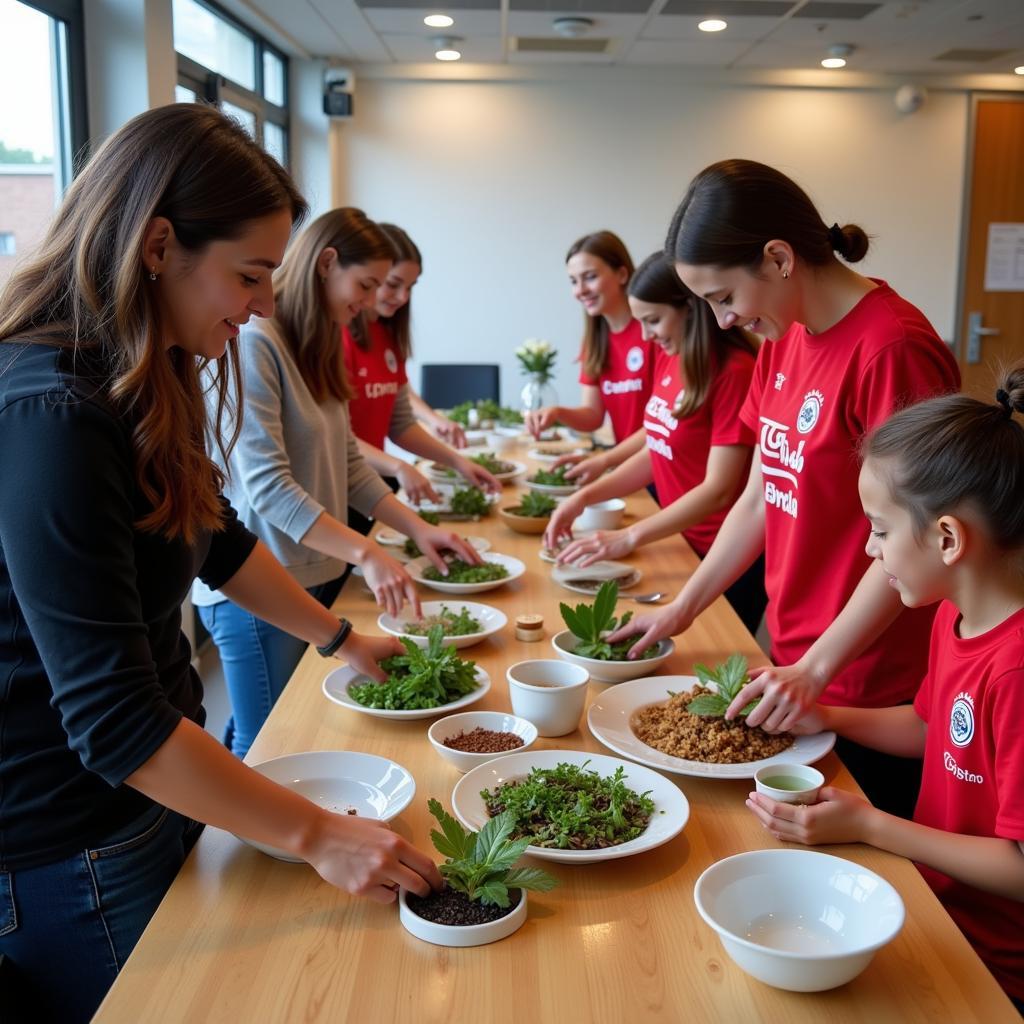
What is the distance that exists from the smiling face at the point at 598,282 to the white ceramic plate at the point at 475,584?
1.63 meters

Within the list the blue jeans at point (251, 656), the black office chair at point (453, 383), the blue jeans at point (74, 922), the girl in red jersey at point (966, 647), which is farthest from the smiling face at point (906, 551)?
the black office chair at point (453, 383)

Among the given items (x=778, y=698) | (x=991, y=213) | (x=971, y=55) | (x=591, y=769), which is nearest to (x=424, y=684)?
(x=591, y=769)

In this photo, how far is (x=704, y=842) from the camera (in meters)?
1.30

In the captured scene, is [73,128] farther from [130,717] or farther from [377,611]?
[130,717]

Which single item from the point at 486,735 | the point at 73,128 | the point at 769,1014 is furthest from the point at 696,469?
the point at 73,128

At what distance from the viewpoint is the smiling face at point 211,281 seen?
3.90 feet

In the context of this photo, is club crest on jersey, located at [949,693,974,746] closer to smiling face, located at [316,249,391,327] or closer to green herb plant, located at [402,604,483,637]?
green herb plant, located at [402,604,483,637]

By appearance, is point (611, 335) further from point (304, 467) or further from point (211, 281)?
point (211, 281)

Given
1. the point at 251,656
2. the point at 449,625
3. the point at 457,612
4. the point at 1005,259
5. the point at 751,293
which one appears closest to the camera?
the point at 751,293

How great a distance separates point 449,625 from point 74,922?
3.00 feet

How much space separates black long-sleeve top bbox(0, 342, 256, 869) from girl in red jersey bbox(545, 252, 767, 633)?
1.38 meters

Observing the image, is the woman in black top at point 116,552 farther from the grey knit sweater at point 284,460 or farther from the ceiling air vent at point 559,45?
the ceiling air vent at point 559,45

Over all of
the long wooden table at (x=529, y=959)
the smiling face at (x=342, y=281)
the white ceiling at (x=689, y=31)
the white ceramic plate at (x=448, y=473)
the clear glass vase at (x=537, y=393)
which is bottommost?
the long wooden table at (x=529, y=959)

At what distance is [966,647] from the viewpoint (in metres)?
1.39
